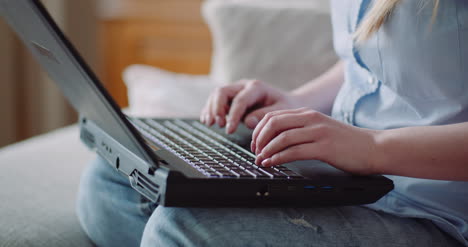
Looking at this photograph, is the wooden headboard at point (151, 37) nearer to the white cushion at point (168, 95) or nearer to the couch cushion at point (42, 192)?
the white cushion at point (168, 95)

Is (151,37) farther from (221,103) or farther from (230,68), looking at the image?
(221,103)

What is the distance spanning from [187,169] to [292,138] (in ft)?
0.37

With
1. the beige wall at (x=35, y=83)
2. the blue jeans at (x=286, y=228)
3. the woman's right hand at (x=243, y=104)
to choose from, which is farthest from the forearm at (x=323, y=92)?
the beige wall at (x=35, y=83)

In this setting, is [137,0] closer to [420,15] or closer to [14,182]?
[14,182]

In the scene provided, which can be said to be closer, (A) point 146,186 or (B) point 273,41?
(A) point 146,186

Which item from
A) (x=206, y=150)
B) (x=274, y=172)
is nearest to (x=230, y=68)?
(x=206, y=150)

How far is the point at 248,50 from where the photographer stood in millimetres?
1369

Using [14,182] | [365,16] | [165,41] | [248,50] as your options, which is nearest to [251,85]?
[365,16]

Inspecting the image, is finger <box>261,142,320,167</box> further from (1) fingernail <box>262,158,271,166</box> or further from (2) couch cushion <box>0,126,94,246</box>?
(2) couch cushion <box>0,126,94,246</box>

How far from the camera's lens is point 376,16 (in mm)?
667

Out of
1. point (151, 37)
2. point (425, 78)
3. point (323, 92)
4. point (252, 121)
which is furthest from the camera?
point (151, 37)

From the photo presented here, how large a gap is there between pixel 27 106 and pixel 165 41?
681 mm

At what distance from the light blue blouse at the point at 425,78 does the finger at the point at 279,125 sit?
0.16 meters

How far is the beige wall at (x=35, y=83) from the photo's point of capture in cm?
227
